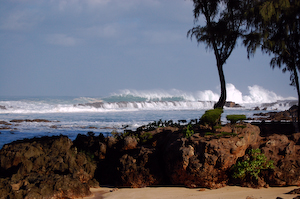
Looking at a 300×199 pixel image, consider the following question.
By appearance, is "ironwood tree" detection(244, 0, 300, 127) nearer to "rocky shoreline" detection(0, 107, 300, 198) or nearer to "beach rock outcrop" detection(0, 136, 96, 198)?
"rocky shoreline" detection(0, 107, 300, 198)

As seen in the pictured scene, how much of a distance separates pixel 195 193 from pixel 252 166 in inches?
62.2

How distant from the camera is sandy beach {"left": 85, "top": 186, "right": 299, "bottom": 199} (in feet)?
21.5

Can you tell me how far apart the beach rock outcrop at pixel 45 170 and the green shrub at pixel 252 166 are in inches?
142

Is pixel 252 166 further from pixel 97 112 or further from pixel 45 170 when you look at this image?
pixel 97 112

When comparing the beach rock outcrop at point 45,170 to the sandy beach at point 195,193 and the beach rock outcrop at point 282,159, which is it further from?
the beach rock outcrop at point 282,159

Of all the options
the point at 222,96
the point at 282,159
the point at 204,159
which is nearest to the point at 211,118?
the point at 204,159

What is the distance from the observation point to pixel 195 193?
6.95 metres

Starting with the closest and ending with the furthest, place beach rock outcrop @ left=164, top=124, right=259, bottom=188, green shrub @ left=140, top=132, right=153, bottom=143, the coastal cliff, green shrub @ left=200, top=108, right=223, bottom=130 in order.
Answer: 1. the coastal cliff
2. beach rock outcrop @ left=164, top=124, right=259, bottom=188
3. green shrub @ left=200, top=108, right=223, bottom=130
4. green shrub @ left=140, top=132, right=153, bottom=143

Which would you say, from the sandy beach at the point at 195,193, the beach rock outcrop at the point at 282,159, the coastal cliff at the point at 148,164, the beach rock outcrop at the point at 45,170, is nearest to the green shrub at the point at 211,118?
the coastal cliff at the point at 148,164

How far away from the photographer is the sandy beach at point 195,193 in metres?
6.55

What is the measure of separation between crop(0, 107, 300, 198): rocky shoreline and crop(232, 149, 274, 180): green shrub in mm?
107

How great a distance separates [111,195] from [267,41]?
8.95 metres

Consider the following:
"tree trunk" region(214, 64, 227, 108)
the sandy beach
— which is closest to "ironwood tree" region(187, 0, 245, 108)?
"tree trunk" region(214, 64, 227, 108)

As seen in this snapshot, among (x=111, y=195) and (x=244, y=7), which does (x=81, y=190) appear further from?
(x=244, y=7)
